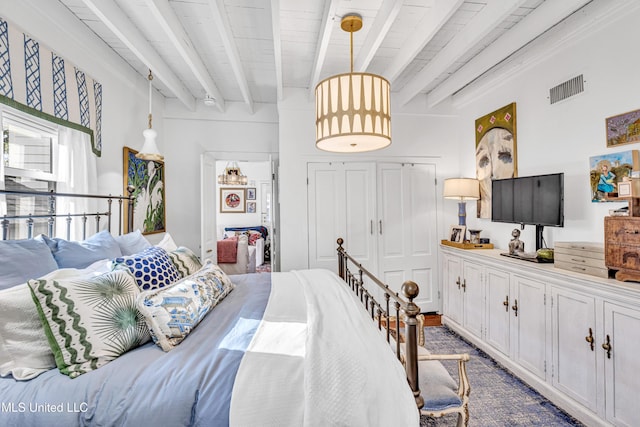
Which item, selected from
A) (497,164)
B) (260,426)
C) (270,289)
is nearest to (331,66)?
A: (497,164)

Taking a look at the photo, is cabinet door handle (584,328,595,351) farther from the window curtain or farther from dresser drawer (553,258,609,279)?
the window curtain

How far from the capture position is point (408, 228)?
376cm

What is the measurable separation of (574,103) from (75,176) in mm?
3855

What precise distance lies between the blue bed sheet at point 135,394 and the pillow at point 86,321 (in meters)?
0.05

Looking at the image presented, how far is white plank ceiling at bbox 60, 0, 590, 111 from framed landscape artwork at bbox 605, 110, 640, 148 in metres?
0.77

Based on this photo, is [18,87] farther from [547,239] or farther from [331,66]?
[547,239]

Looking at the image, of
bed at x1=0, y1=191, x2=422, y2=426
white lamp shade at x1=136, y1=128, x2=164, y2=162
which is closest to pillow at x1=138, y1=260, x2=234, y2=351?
bed at x1=0, y1=191, x2=422, y2=426

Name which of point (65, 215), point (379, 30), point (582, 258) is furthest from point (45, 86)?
point (582, 258)

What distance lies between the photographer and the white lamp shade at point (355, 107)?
168 cm

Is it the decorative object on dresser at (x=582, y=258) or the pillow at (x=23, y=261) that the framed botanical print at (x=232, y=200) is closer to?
the pillow at (x=23, y=261)

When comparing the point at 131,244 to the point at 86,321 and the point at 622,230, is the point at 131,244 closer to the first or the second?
the point at 86,321

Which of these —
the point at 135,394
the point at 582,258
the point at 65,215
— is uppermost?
the point at 65,215

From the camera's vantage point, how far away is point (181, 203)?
393cm

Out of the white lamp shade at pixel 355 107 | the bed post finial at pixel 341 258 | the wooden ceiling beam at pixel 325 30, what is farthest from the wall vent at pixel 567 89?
the bed post finial at pixel 341 258
